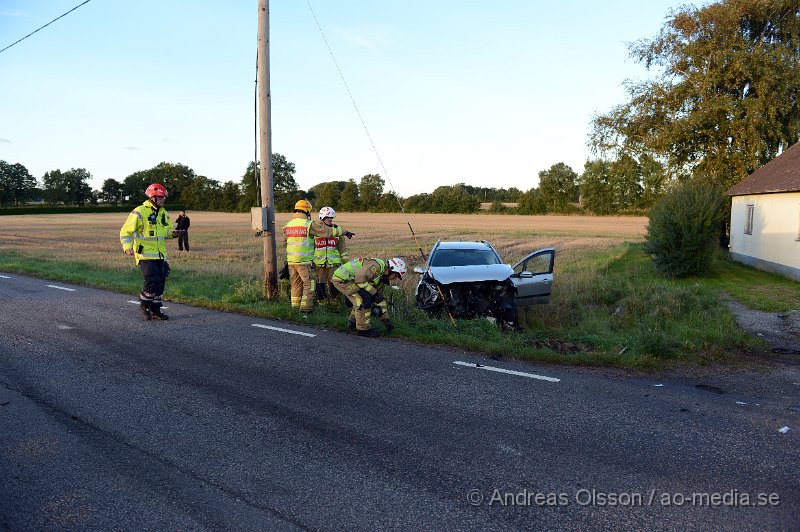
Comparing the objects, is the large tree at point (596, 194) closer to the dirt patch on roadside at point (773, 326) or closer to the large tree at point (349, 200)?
the large tree at point (349, 200)

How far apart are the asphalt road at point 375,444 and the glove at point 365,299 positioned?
3.56 feet

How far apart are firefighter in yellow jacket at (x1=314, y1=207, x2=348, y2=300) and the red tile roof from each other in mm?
12617

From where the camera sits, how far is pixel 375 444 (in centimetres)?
430

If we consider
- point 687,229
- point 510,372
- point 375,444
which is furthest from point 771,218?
point 375,444

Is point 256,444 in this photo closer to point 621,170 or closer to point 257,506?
point 257,506

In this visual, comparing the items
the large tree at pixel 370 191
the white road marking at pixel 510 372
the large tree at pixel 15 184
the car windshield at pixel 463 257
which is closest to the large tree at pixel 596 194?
the large tree at pixel 370 191

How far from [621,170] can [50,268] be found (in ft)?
76.3

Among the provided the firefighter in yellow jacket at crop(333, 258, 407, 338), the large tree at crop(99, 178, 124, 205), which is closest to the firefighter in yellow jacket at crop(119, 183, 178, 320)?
the firefighter in yellow jacket at crop(333, 258, 407, 338)

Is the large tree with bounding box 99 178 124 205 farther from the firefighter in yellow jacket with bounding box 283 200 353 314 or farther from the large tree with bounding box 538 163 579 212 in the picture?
the firefighter in yellow jacket with bounding box 283 200 353 314

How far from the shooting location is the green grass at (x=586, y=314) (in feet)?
24.0

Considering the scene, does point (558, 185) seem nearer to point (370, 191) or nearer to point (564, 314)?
point (370, 191)

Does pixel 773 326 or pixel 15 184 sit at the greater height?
pixel 15 184

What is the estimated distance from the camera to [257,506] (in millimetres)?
3393

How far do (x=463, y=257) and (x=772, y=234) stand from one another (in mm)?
11773
